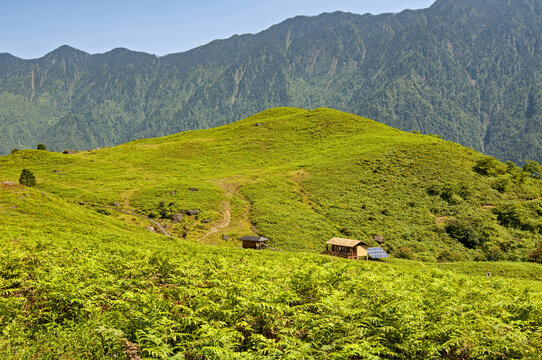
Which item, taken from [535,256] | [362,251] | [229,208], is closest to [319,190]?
[229,208]

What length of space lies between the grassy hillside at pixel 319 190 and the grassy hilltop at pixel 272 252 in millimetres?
510

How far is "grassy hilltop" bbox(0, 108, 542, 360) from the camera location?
10406 millimetres

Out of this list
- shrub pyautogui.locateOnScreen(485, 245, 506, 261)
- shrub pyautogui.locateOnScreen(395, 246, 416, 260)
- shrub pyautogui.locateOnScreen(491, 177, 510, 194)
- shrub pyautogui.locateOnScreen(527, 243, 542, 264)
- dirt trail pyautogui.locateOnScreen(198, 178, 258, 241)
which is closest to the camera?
shrub pyautogui.locateOnScreen(527, 243, 542, 264)

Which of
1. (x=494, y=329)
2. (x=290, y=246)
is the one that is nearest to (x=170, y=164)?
(x=290, y=246)

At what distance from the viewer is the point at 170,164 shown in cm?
9738

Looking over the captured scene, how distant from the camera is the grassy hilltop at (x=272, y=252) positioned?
10406 mm

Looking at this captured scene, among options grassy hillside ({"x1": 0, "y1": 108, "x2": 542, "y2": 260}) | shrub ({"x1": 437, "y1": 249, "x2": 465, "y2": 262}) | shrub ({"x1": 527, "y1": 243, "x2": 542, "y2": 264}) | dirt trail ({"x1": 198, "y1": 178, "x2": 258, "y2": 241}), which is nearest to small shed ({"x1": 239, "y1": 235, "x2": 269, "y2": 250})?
grassy hillside ({"x1": 0, "y1": 108, "x2": 542, "y2": 260})

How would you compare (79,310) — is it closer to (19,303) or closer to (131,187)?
(19,303)

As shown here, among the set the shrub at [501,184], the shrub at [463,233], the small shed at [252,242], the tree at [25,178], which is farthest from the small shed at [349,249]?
the tree at [25,178]

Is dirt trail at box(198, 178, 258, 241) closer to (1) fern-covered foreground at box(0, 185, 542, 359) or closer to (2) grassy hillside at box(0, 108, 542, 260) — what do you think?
(2) grassy hillside at box(0, 108, 542, 260)

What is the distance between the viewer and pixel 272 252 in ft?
116

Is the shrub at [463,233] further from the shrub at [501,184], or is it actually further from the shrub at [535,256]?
the shrub at [501,184]

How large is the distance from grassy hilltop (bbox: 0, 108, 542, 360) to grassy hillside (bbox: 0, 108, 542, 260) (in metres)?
0.51

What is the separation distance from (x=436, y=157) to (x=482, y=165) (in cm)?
1072
